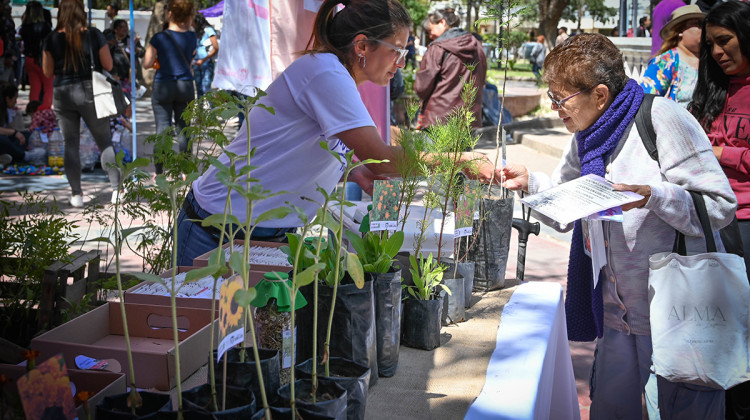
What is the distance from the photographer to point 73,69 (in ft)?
18.4

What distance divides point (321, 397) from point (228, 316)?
0.23 metres

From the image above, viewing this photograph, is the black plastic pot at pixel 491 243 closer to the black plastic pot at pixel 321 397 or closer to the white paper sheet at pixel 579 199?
the white paper sheet at pixel 579 199

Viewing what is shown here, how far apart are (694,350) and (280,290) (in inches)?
54.9

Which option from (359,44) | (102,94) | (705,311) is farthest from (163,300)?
(102,94)

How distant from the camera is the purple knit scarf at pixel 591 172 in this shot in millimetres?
2148

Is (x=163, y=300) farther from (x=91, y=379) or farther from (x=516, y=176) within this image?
(x=516, y=176)

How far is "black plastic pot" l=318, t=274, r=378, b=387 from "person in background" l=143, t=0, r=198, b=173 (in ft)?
17.2

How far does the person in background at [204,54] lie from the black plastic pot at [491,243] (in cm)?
834

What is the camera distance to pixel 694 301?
2.09 metres

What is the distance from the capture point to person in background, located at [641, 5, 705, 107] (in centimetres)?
371

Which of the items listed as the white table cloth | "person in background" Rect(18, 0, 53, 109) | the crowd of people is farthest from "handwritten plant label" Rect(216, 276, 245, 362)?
"person in background" Rect(18, 0, 53, 109)

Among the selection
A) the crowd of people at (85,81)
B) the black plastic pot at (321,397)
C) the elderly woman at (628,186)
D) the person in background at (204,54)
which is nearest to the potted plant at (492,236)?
the elderly woman at (628,186)

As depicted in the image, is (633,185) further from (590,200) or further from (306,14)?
(306,14)

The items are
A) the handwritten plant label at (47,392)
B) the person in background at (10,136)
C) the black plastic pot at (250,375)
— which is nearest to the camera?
the handwritten plant label at (47,392)
